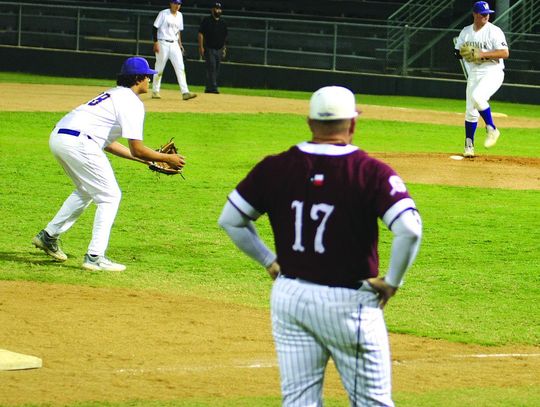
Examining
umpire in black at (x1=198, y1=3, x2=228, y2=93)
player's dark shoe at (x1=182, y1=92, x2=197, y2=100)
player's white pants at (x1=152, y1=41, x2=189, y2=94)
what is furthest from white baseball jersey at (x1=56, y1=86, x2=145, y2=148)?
umpire in black at (x1=198, y1=3, x2=228, y2=93)

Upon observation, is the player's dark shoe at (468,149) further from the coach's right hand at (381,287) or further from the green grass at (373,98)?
the coach's right hand at (381,287)

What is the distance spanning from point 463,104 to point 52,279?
20.7m

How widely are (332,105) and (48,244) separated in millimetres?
6158

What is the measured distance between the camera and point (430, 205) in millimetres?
14203

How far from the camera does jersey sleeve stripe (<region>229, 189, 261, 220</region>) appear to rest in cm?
477

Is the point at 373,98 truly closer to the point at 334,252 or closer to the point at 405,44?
the point at 405,44

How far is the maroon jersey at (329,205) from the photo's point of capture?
452 cm

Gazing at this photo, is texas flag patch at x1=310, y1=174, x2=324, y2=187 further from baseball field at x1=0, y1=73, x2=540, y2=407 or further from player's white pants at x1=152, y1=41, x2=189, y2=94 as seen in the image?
player's white pants at x1=152, y1=41, x2=189, y2=94

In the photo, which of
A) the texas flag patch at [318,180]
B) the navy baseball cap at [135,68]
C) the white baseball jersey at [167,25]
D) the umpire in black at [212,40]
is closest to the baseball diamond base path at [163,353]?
the navy baseball cap at [135,68]

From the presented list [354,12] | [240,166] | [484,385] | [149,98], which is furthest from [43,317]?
[354,12]

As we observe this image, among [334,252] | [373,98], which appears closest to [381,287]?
[334,252]

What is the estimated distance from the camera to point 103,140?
9.87 metres

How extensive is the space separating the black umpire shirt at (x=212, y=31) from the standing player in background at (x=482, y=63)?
11434 millimetres

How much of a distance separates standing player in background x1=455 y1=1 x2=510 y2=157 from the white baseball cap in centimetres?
1242
